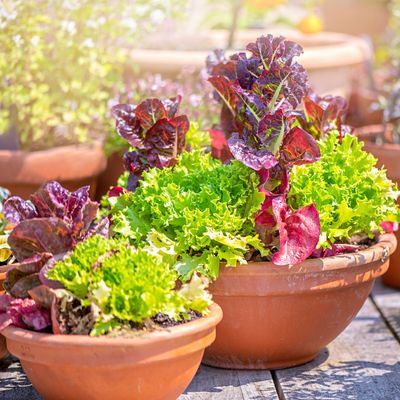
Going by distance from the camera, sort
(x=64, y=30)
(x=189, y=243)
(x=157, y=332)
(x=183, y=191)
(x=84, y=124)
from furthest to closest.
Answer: (x=84, y=124) → (x=64, y=30) → (x=183, y=191) → (x=189, y=243) → (x=157, y=332)

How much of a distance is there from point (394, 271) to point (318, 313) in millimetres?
1186

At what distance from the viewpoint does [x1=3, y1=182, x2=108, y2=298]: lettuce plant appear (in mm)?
2473

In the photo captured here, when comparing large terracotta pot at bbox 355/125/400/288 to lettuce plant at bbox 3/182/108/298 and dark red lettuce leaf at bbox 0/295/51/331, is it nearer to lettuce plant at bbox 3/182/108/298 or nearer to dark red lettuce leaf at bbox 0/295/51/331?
lettuce plant at bbox 3/182/108/298

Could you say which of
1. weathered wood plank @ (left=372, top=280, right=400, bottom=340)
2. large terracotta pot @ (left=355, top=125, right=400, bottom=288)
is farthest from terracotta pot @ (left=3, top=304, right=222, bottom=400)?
large terracotta pot @ (left=355, top=125, right=400, bottom=288)

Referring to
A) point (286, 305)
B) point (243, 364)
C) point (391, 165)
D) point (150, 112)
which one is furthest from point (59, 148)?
point (286, 305)

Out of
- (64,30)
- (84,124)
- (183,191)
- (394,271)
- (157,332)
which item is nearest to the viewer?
(157,332)

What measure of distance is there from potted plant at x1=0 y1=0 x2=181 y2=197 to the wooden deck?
1.32 metres

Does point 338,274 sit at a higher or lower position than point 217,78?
lower

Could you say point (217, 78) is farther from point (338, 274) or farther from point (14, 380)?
point (14, 380)

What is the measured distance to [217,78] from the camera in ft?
9.64

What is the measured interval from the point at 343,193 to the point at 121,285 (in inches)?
37.0

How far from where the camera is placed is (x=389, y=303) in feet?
12.5

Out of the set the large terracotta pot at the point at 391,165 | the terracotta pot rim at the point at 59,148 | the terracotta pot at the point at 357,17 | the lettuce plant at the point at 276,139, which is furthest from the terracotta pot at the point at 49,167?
the terracotta pot at the point at 357,17

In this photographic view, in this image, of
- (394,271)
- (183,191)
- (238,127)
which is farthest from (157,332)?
(394,271)
